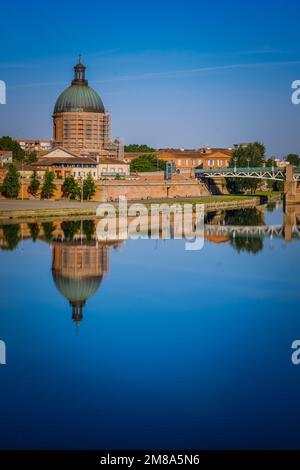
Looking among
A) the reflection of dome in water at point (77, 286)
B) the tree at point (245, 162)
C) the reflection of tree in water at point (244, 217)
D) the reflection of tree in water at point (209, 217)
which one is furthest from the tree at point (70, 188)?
the reflection of dome in water at point (77, 286)

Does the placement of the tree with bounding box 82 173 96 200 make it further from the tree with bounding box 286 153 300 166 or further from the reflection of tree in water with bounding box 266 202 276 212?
the tree with bounding box 286 153 300 166

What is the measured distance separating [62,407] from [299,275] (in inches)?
439

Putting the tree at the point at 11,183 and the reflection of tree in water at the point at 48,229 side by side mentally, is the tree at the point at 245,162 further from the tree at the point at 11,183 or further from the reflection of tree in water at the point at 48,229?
the reflection of tree in water at the point at 48,229

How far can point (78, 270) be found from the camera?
19.9 m

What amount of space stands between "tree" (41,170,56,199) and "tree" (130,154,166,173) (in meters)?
15.8

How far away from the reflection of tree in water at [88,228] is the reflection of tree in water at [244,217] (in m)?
6.27

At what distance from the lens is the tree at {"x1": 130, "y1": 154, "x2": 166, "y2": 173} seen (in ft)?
194

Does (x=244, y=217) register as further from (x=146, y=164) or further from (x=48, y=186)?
(x=146, y=164)

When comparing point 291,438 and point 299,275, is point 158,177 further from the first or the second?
point 291,438

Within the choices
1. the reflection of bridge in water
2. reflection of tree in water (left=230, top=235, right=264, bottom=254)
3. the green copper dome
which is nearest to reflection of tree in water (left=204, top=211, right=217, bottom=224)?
the reflection of bridge in water

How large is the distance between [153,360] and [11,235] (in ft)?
53.7

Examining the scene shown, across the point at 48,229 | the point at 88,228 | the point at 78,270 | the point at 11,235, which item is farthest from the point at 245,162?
the point at 78,270

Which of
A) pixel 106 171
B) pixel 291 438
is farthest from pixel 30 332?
pixel 106 171
